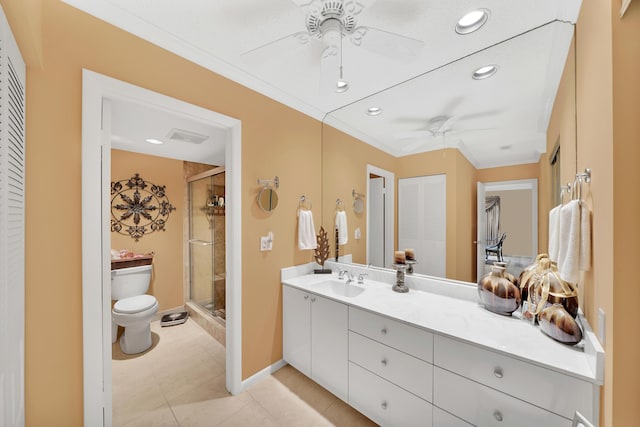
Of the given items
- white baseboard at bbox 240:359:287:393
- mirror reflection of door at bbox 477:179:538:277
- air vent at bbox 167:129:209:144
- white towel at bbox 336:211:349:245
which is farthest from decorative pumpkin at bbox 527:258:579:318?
air vent at bbox 167:129:209:144

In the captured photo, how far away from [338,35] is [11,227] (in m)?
1.57

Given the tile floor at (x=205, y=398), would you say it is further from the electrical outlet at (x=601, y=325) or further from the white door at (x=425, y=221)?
the electrical outlet at (x=601, y=325)

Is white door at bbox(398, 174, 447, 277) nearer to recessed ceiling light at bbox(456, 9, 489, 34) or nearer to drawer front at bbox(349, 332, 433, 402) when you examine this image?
drawer front at bbox(349, 332, 433, 402)

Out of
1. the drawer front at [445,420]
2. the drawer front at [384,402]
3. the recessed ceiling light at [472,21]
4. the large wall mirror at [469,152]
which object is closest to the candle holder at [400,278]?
the large wall mirror at [469,152]

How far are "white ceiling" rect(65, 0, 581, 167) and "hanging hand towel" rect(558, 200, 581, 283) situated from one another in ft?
1.94

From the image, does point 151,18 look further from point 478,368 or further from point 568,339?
point 568,339

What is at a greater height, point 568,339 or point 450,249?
point 450,249

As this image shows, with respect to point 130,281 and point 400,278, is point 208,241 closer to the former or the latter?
point 130,281

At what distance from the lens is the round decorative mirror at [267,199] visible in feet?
6.15

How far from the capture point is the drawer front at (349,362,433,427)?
3.97 feet

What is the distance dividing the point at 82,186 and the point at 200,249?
2.27 m

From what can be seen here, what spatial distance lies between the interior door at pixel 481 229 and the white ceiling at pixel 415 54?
19 centimetres

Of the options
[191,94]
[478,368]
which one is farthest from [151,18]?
[478,368]

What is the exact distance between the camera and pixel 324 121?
244 centimetres
